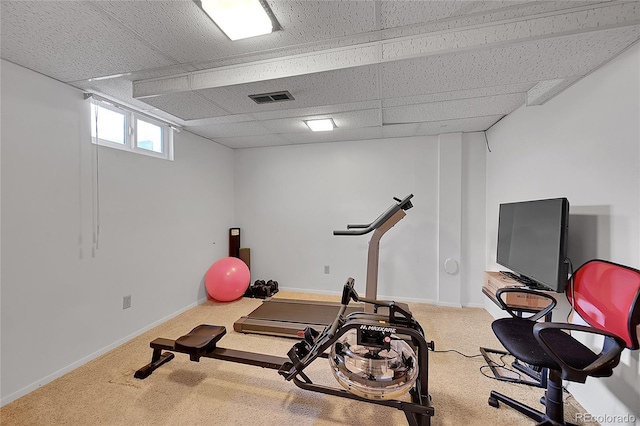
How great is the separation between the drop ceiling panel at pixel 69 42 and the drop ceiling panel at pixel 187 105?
338mm

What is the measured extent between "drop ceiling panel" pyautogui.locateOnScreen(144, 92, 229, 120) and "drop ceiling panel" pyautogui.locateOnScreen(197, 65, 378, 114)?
131 millimetres

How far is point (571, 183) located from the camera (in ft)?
6.41

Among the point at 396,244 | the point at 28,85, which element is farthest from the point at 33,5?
the point at 396,244

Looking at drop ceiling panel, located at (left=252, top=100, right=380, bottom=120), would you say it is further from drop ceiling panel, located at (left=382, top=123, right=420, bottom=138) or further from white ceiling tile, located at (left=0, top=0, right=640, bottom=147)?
Answer: drop ceiling panel, located at (left=382, top=123, right=420, bottom=138)

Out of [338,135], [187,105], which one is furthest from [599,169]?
[187,105]

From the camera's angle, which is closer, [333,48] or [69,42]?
[69,42]

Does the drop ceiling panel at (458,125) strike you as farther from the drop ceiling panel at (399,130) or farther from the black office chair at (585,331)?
the black office chair at (585,331)

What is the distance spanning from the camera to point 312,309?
3.36 m

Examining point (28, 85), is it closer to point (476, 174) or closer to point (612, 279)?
point (612, 279)

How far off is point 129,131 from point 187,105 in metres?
0.90

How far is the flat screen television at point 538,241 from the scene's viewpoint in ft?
5.70

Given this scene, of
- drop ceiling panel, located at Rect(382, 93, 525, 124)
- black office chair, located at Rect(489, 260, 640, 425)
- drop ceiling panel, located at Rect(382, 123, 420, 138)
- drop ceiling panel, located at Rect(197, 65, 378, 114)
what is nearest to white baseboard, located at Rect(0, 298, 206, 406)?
drop ceiling panel, located at Rect(197, 65, 378, 114)

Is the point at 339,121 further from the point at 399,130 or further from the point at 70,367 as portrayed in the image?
the point at 70,367

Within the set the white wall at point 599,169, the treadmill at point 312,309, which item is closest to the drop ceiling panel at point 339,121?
the treadmill at point 312,309
